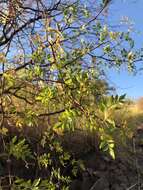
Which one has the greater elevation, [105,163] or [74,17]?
[74,17]

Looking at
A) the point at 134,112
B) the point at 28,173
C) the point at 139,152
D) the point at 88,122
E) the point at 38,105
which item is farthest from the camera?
the point at 134,112

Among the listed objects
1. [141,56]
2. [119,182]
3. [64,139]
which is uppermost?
[141,56]

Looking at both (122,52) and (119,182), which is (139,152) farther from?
(122,52)

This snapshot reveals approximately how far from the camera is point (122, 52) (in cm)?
659

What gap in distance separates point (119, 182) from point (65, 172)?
1.16 metres

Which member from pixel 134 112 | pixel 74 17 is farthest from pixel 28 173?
pixel 134 112

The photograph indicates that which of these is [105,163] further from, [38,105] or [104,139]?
[104,139]

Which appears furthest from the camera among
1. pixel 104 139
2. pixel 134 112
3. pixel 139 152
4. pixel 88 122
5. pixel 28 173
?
pixel 134 112

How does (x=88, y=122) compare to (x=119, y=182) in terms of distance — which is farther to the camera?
(x=119, y=182)

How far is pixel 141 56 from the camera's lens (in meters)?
6.67

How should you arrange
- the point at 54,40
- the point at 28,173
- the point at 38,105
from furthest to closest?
the point at 28,173
the point at 38,105
the point at 54,40

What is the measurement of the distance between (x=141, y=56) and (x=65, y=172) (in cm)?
357

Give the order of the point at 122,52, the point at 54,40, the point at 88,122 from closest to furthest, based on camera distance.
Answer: the point at 88,122, the point at 54,40, the point at 122,52

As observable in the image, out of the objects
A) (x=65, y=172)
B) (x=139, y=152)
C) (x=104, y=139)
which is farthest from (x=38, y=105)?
(x=139, y=152)
